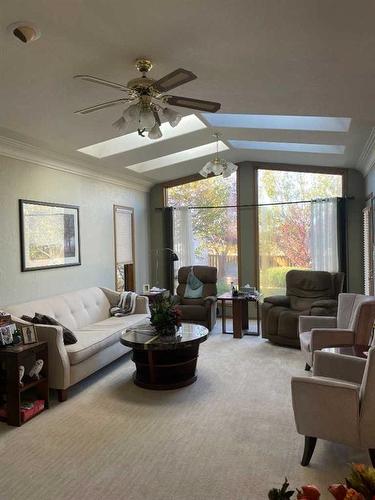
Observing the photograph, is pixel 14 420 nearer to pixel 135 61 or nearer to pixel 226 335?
pixel 135 61

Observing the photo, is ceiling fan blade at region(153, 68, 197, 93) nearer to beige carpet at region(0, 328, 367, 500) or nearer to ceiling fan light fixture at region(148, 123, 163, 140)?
ceiling fan light fixture at region(148, 123, 163, 140)

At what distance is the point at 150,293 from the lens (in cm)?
644

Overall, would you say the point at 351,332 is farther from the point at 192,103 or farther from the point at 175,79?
the point at 175,79

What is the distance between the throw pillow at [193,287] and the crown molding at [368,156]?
3023 mm

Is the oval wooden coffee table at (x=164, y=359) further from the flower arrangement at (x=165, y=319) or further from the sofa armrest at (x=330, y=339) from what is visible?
the sofa armrest at (x=330, y=339)

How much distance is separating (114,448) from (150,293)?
12.4ft

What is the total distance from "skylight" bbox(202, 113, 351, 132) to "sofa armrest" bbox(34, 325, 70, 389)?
108 inches

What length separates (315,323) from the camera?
4398 mm

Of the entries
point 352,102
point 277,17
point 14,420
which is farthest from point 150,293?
point 277,17

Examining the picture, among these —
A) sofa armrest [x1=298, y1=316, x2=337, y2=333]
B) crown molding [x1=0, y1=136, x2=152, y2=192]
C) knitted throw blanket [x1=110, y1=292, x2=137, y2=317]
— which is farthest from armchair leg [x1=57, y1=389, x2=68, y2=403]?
sofa armrest [x1=298, y1=316, x2=337, y2=333]

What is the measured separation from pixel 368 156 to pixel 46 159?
3.97 metres

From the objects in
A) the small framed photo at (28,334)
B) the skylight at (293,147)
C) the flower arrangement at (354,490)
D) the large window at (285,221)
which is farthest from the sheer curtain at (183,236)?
the flower arrangement at (354,490)

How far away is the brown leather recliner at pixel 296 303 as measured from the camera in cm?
511

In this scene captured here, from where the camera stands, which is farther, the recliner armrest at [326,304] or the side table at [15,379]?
the recliner armrest at [326,304]
